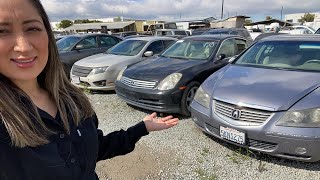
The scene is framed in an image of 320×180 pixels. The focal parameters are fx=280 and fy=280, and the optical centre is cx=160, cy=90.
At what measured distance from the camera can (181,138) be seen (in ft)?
13.1

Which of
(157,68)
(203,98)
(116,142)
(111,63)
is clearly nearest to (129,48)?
(111,63)

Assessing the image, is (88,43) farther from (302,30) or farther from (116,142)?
(302,30)

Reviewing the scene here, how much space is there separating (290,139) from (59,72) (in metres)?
2.41

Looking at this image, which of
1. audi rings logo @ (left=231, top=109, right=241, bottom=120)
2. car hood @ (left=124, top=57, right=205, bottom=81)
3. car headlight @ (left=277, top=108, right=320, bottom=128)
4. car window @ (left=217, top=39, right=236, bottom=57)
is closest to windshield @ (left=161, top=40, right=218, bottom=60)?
car window @ (left=217, top=39, right=236, bottom=57)

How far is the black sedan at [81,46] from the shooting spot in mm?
8570

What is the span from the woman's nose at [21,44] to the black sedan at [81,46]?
7487mm

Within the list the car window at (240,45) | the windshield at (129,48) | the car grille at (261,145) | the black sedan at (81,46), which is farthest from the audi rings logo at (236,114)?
the black sedan at (81,46)

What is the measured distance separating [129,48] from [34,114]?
667cm

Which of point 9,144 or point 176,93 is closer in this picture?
point 9,144

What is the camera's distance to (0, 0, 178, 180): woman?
110 cm

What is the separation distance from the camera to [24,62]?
1.17 metres

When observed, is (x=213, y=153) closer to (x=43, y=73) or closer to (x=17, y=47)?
(x=43, y=73)

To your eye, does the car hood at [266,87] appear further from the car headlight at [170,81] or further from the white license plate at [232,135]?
the car headlight at [170,81]

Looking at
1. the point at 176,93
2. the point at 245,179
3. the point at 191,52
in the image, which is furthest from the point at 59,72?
the point at 191,52
